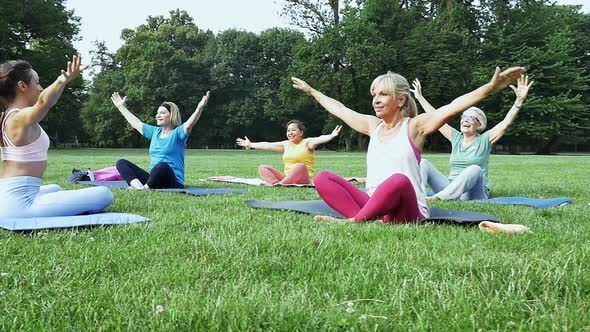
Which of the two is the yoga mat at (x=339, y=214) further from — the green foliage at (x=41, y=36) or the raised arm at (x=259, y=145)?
the green foliage at (x=41, y=36)

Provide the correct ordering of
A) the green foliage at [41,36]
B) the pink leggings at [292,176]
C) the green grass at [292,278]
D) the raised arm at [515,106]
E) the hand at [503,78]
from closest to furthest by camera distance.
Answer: the green grass at [292,278] → the hand at [503,78] → the raised arm at [515,106] → the pink leggings at [292,176] → the green foliage at [41,36]

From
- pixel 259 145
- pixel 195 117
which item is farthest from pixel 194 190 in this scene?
pixel 259 145

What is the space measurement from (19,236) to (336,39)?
37.7 meters

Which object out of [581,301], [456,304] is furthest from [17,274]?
[581,301]

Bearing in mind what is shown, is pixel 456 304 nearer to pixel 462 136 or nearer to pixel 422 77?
pixel 462 136

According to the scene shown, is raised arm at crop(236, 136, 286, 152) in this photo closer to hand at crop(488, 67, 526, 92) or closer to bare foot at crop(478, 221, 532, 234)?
bare foot at crop(478, 221, 532, 234)

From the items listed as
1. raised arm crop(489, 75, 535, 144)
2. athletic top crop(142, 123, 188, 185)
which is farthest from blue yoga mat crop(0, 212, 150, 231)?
raised arm crop(489, 75, 535, 144)

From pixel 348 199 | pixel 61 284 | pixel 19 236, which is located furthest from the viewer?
pixel 348 199

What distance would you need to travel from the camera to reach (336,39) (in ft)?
130

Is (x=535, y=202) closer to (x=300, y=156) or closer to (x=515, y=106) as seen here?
(x=515, y=106)

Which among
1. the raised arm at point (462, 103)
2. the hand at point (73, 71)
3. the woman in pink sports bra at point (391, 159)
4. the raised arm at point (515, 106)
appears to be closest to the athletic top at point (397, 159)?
the woman in pink sports bra at point (391, 159)

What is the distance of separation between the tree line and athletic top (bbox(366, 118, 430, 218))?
34.8m

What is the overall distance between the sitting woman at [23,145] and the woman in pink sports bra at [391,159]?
2402 millimetres

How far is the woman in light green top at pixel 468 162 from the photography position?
22.9 feet
